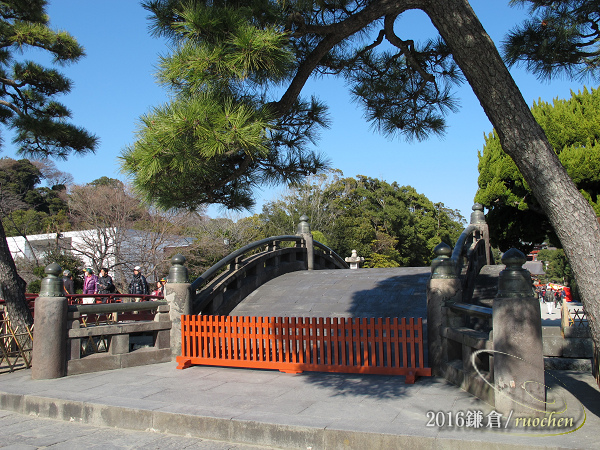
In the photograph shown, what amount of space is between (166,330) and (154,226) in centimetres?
1689

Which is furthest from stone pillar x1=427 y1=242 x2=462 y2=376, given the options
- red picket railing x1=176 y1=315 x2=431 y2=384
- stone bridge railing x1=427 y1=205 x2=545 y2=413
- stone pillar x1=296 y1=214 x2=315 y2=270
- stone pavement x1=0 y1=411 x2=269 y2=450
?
stone pillar x1=296 y1=214 x2=315 y2=270

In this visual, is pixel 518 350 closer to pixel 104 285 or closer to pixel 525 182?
pixel 104 285

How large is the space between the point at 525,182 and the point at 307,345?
654 inches

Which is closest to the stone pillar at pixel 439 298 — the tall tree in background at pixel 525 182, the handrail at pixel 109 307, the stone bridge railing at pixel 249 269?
the stone bridge railing at pixel 249 269

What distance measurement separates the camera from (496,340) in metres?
4.72

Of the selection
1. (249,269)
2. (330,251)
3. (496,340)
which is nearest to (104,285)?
(249,269)

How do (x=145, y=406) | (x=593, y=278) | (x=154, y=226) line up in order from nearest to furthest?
(x=593, y=278), (x=145, y=406), (x=154, y=226)

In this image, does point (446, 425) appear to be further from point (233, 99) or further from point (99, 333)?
point (99, 333)

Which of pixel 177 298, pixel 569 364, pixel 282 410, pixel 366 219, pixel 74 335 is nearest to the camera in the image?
pixel 282 410

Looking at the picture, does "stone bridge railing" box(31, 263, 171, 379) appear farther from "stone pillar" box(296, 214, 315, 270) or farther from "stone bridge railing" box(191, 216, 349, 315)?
"stone pillar" box(296, 214, 315, 270)

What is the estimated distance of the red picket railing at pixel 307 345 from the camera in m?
6.48

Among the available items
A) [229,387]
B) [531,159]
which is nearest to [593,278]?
[531,159]

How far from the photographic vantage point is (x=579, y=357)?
7.60 m

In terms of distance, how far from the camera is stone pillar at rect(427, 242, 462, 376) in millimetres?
6461
